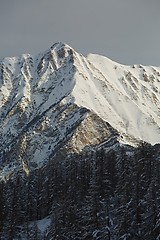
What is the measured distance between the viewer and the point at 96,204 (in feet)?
234

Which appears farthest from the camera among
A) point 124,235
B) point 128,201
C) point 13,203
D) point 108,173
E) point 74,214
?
point 108,173

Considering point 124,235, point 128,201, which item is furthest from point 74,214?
point 124,235

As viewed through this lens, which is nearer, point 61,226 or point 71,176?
point 61,226

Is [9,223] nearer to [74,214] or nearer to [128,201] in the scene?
[74,214]

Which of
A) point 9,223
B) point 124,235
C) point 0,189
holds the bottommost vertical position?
point 124,235

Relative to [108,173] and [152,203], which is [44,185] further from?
[152,203]

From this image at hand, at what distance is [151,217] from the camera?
60.9 metres

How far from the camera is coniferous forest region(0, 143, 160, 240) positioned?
63.5m

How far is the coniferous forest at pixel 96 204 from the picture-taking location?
208 ft

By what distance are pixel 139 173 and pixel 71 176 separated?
117 ft

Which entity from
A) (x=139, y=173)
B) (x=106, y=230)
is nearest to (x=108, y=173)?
(x=139, y=173)

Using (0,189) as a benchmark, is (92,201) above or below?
below

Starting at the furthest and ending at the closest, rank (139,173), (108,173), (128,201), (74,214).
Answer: (108,173) → (139,173) → (74,214) → (128,201)

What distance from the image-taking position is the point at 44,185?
112m
